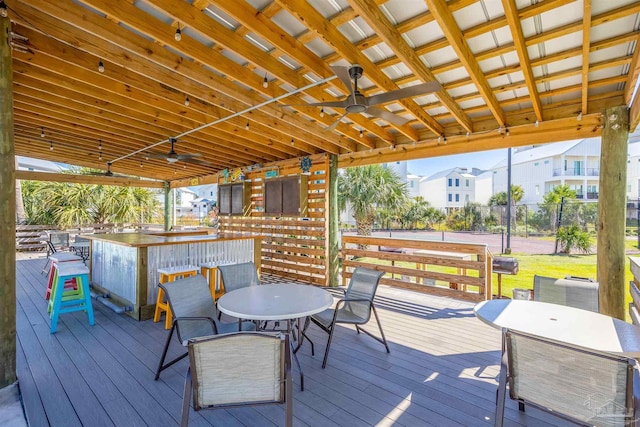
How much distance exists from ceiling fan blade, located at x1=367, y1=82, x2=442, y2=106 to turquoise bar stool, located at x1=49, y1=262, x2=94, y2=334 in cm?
402

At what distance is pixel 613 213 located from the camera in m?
3.33

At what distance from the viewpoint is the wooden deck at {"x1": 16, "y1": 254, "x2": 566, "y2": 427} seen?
6.90 feet

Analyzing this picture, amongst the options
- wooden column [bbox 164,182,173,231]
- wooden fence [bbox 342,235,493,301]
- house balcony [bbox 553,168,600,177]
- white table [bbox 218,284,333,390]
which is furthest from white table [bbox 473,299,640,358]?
house balcony [bbox 553,168,600,177]

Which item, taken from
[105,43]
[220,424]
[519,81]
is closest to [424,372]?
[220,424]

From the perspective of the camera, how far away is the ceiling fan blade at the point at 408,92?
2324 millimetres

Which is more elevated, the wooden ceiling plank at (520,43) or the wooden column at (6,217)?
the wooden ceiling plank at (520,43)

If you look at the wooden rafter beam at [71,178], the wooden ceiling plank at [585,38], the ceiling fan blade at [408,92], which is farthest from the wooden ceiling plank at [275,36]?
the wooden rafter beam at [71,178]

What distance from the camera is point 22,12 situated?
2.40 metres

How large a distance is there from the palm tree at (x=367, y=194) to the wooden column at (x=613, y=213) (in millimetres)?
7529

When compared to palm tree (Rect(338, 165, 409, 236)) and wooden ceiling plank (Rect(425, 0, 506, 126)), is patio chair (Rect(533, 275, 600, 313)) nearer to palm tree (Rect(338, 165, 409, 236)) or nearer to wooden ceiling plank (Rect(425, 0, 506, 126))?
wooden ceiling plank (Rect(425, 0, 506, 126))

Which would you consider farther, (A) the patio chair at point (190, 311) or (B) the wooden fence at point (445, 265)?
(B) the wooden fence at point (445, 265)

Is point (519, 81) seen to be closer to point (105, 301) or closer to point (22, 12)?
point (22, 12)

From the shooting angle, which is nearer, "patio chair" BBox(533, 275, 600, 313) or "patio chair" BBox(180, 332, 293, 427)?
"patio chair" BBox(180, 332, 293, 427)

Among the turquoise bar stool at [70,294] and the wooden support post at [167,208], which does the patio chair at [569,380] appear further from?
the wooden support post at [167,208]
